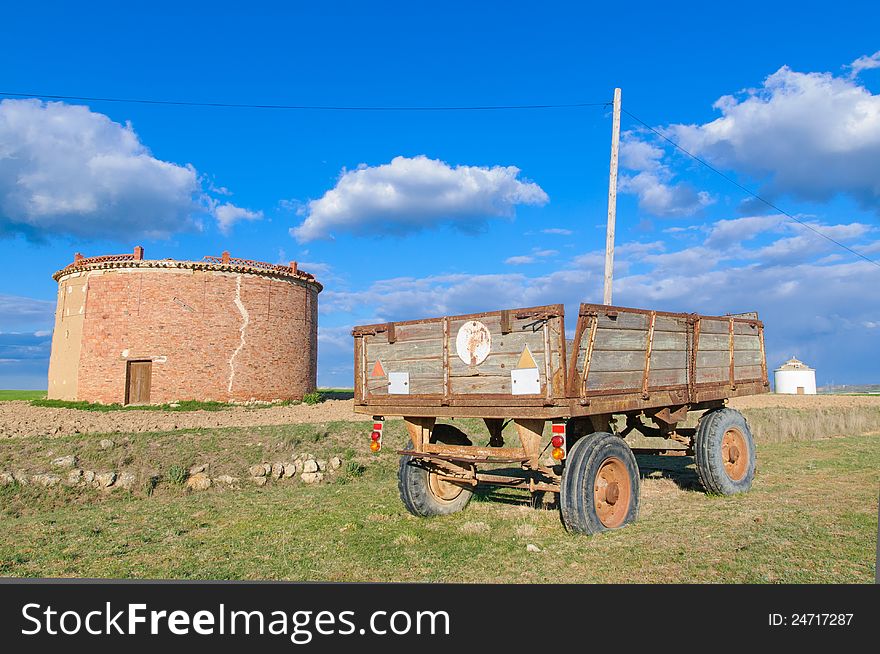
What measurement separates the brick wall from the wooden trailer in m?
19.5

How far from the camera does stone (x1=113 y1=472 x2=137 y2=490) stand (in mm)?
10226

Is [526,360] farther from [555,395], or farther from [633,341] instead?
[633,341]

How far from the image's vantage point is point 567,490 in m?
6.15

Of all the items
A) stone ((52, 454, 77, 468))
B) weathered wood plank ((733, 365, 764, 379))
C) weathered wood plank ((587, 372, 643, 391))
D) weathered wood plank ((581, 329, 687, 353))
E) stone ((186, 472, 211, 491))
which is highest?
weathered wood plank ((581, 329, 687, 353))

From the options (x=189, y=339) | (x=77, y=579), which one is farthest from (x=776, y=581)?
(x=189, y=339)

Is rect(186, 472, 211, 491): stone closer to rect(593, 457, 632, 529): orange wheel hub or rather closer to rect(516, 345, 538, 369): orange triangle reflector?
rect(516, 345, 538, 369): orange triangle reflector

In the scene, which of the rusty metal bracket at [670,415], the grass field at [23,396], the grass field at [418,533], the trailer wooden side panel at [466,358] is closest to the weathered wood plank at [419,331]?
the trailer wooden side panel at [466,358]

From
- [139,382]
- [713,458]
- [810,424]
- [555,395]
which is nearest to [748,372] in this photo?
[713,458]

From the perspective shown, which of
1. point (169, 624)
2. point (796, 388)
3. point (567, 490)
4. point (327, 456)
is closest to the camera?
point (169, 624)

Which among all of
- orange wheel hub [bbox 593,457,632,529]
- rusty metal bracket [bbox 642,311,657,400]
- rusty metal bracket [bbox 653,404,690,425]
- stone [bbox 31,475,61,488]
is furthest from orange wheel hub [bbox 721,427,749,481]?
stone [bbox 31,475,61,488]

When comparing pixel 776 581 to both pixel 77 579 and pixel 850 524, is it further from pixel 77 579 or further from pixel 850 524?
pixel 77 579

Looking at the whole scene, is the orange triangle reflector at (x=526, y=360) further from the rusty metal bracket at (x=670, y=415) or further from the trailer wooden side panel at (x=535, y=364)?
the rusty metal bracket at (x=670, y=415)

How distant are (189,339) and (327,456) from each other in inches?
594

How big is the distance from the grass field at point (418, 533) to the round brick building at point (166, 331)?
1397 centimetres
